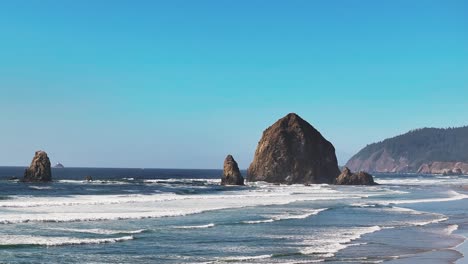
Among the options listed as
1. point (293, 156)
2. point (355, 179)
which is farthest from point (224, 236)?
point (293, 156)

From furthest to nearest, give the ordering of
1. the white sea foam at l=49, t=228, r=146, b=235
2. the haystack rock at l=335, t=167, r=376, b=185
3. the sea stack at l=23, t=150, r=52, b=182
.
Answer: the haystack rock at l=335, t=167, r=376, b=185, the sea stack at l=23, t=150, r=52, b=182, the white sea foam at l=49, t=228, r=146, b=235

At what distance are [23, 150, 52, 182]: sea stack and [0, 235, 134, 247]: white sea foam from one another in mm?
70748

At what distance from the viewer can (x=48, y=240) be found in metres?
23.5

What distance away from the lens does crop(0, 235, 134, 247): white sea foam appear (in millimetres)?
22594

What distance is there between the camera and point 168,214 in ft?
123

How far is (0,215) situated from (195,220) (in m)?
11.5

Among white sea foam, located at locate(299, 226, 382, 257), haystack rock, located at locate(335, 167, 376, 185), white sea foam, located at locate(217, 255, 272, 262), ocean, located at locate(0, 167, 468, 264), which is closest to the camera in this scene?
white sea foam, located at locate(217, 255, 272, 262)

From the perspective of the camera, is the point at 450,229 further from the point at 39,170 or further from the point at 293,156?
the point at 293,156

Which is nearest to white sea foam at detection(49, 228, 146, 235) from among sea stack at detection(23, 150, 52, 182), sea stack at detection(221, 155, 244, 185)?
sea stack at detection(23, 150, 52, 182)

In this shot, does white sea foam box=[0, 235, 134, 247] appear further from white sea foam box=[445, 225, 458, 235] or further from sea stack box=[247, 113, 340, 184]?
sea stack box=[247, 113, 340, 184]

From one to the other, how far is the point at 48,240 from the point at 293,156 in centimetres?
9905

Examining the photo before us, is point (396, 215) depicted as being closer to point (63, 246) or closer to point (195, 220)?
point (195, 220)

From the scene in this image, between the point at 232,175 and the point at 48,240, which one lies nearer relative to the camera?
the point at 48,240

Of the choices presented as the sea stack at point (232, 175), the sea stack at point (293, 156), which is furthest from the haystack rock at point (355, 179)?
the sea stack at point (232, 175)
